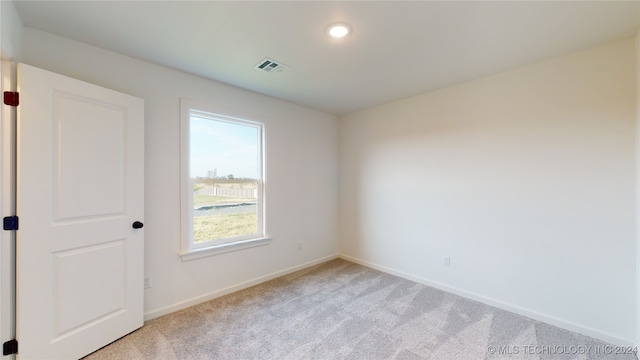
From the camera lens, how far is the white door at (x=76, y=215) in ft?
5.36

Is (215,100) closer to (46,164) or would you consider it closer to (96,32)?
(96,32)

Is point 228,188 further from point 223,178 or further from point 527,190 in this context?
point 527,190

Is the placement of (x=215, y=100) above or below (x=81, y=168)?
above

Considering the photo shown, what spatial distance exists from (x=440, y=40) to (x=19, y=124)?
302cm

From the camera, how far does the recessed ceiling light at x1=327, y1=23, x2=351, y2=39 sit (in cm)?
182

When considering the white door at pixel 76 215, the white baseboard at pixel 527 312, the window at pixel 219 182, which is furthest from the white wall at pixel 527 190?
the white door at pixel 76 215

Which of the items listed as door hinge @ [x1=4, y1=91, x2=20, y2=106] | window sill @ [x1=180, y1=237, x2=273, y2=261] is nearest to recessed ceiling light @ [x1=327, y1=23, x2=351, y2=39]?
door hinge @ [x1=4, y1=91, x2=20, y2=106]

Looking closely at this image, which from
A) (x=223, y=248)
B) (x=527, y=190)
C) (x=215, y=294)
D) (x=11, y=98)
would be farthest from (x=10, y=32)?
(x=527, y=190)

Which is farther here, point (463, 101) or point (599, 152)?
point (463, 101)

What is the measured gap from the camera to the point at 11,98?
1.60 m

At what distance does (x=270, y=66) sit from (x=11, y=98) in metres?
1.81

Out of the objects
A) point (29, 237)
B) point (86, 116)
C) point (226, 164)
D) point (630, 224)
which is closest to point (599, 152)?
point (630, 224)

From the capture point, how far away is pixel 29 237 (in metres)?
Answer: 1.63

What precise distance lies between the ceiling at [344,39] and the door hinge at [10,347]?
2.15 m
